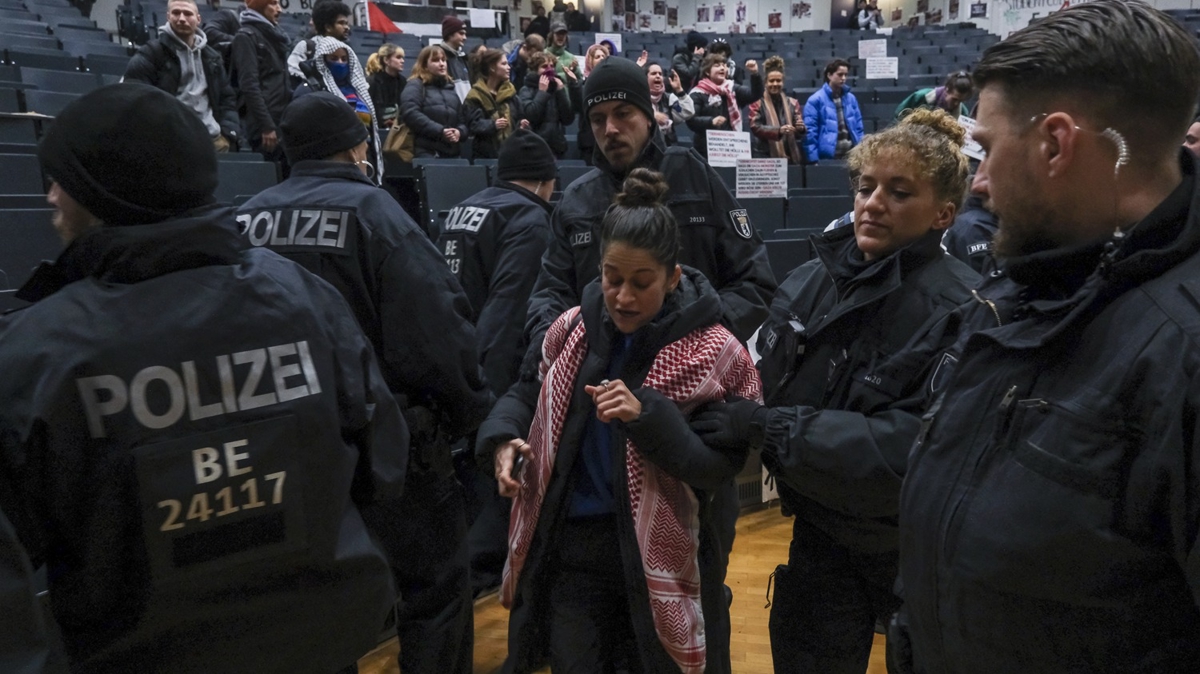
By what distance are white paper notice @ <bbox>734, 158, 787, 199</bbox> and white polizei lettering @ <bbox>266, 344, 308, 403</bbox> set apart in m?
4.30

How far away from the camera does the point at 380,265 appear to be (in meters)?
2.09

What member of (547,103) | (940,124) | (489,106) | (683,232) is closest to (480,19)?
(547,103)

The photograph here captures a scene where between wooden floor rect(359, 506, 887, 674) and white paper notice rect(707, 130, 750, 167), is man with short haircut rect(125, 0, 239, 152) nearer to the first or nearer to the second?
white paper notice rect(707, 130, 750, 167)

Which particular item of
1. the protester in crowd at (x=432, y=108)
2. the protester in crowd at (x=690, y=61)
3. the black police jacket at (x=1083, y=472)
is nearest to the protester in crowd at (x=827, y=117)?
the protester in crowd at (x=690, y=61)

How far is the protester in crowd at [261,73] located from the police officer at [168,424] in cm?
362

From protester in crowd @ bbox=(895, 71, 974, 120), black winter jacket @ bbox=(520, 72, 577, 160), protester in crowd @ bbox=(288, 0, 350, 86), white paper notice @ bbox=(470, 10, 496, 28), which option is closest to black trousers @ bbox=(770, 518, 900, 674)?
protester in crowd @ bbox=(895, 71, 974, 120)

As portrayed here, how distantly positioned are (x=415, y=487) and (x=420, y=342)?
396 millimetres

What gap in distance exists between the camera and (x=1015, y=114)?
100 centimetres

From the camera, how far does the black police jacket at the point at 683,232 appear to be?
2.39 metres

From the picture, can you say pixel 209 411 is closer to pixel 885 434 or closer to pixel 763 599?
pixel 885 434

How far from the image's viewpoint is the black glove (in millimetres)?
1724

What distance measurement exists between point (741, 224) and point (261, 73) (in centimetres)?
342

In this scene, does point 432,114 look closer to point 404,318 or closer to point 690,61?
point 404,318

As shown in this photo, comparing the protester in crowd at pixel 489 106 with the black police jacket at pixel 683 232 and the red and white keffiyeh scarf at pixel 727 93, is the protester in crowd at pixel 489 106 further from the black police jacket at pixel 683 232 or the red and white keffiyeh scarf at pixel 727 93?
the black police jacket at pixel 683 232
